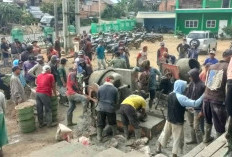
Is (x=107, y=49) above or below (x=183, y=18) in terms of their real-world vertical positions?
below

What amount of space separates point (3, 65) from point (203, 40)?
544 inches

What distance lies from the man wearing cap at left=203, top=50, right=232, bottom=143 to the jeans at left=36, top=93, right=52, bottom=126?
175 inches

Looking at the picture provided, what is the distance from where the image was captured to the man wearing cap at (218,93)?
4.94 metres

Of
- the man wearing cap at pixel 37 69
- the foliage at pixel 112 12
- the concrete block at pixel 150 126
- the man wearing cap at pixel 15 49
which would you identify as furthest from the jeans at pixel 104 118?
the foliage at pixel 112 12

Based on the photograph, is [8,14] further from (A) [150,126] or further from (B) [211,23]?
(A) [150,126]

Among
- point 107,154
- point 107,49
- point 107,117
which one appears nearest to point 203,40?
point 107,49

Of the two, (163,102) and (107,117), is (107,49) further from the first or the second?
(107,117)

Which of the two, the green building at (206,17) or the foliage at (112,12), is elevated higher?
the foliage at (112,12)

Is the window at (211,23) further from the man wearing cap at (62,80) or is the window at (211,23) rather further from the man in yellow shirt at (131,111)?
the man in yellow shirt at (131,111)

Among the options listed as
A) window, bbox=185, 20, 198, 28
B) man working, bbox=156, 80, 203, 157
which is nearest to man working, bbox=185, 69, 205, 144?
man working, bbox=156, 80, 203, 157

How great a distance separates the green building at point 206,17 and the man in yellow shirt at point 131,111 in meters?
28.1

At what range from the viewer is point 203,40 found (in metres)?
21.0

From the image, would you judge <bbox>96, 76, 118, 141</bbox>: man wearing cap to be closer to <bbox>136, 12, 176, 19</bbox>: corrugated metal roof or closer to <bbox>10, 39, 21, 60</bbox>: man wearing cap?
<bbox>10, 39, 21, 60</bbox>: man wearing cap

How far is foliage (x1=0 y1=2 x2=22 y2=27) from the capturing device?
35750 mm
